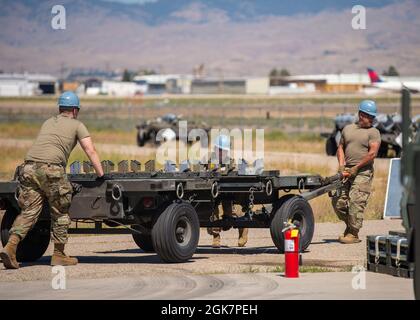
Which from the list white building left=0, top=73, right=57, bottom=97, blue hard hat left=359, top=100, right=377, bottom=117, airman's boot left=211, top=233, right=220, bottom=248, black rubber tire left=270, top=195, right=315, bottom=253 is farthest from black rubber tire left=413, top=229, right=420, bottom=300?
white building left=0, top=73, right=57, bottom=97

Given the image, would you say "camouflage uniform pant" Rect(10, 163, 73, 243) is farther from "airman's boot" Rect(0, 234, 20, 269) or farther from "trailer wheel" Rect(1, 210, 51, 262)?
"trailer wheel" Rect(1, 210, 51, 262)

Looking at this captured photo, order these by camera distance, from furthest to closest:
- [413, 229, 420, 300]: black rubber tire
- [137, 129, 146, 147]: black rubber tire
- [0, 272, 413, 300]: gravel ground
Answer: [137, 129, 146, 147]: black rubber tire < [0, 272, 413, 300]: gravel ground < [413, 229, 420, 300]: black rubber tire

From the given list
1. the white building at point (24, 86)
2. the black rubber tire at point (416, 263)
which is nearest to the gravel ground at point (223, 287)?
the black rubber tire at point (416, 263)

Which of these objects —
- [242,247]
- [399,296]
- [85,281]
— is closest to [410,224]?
[399,296]

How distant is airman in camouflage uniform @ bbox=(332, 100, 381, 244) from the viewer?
17469 millimetres

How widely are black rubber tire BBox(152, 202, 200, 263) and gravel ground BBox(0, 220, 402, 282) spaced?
0.46 ft

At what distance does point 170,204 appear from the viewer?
590 inches

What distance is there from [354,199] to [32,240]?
4776 millimetres

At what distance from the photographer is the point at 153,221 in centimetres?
1491

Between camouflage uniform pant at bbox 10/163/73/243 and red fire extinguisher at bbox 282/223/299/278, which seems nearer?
red fire extinguisher at bbox 282/223/299/278

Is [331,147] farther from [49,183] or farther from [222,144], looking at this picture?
[49,183]

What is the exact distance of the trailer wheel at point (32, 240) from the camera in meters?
15.6
